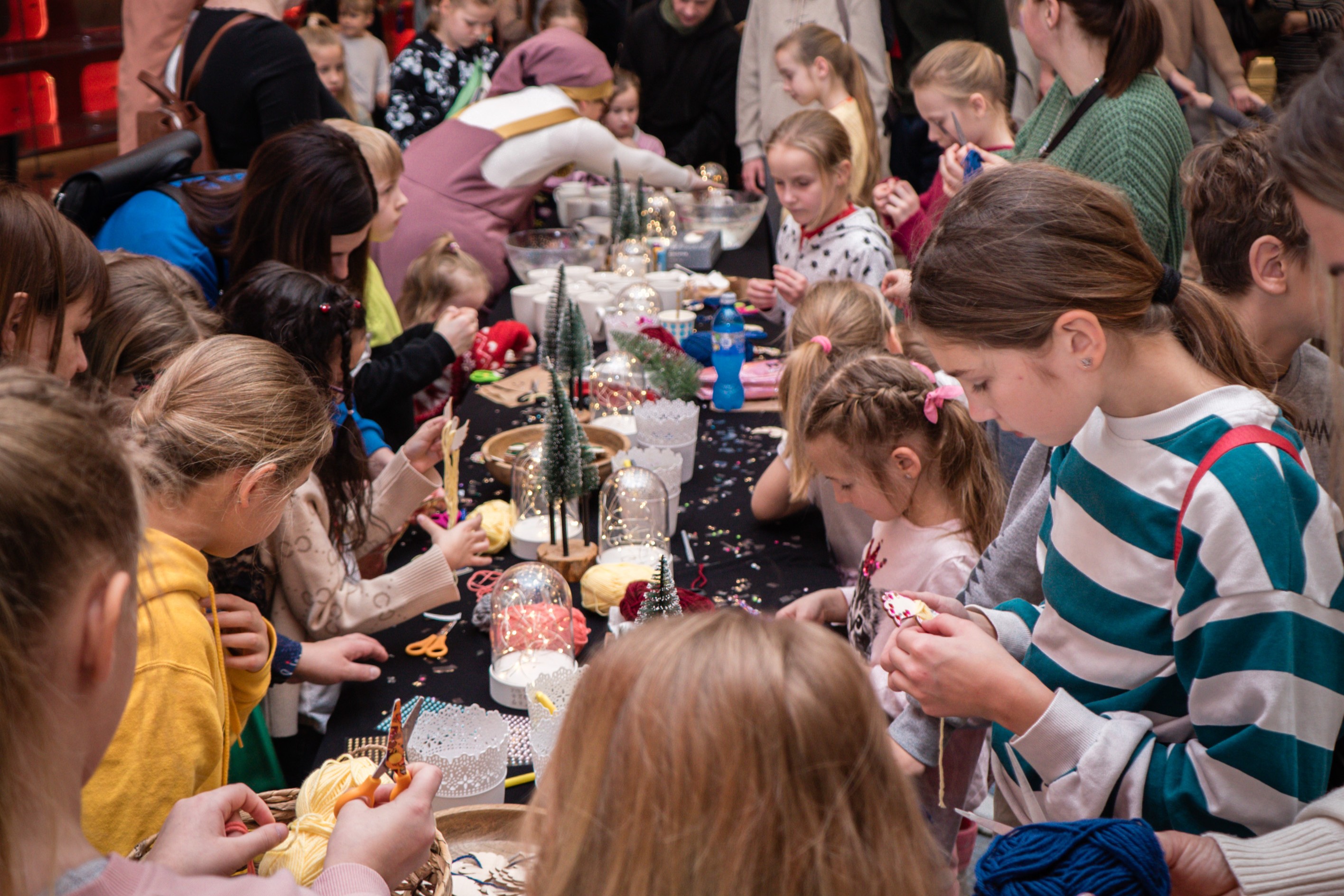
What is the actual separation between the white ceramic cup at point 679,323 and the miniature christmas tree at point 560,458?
133 cm

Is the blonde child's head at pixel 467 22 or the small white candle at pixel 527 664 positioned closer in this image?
the small white candle at pixel 527 664

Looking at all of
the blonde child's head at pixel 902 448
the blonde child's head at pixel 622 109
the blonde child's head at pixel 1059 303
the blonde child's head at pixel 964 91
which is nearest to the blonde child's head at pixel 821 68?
the blonde child's head at pixel 964 91

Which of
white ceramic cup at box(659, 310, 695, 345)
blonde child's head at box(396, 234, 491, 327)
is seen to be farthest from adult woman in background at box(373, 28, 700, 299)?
white ceramic cup at box(659, 310, 695, 345)

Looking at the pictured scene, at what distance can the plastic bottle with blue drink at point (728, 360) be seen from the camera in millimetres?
3375

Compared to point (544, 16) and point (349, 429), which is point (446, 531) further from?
point (544, 16)

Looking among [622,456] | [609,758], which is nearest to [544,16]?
[622,456]

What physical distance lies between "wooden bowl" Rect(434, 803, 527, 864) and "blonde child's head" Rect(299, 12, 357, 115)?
605 centimetres

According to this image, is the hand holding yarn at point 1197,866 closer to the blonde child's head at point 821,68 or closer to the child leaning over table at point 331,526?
the child leaning over table at point 331,526

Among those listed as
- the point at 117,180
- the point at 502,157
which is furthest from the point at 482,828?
the point at 502,157

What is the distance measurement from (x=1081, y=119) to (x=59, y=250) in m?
2.54

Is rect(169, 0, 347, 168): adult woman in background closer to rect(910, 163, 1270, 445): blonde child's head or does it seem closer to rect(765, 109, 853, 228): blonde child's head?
rect(765, 109, 853, 228): blonde child's head

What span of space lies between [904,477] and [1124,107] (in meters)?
1.41

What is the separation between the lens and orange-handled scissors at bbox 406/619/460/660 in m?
2.12

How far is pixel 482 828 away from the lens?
1.55m
